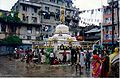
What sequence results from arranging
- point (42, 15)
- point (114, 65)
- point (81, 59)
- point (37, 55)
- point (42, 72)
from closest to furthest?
point (114, 65)
point (42, 72)
point (81, 59)
point (37, 55)
point (42, 15)

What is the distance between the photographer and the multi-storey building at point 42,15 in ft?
121

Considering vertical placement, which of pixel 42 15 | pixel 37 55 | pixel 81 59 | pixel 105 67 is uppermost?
pixel 42 15

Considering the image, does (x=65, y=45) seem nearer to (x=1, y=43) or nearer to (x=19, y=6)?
(x=1, y=43)

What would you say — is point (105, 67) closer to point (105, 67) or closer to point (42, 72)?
point (105, 67)

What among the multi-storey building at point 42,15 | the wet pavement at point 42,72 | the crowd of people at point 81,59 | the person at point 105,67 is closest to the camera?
the person at point 105,67

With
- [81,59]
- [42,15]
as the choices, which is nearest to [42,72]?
[81,59]

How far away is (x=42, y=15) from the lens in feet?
129

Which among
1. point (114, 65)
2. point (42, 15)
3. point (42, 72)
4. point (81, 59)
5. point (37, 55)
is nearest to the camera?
point (114, 65)

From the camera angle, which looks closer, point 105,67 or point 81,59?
point 105,67

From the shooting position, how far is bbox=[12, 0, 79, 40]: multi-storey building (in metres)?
37.0

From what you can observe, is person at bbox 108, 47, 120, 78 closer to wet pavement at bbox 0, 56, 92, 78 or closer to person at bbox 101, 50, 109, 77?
person at bbox 101, 50, 109, 77

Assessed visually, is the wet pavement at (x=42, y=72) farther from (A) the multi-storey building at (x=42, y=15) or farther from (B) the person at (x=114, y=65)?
(A) the multi-storey building at (x=42, y=15)

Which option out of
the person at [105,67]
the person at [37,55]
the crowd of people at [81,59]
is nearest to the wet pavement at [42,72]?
the crowd of people at [81,59]

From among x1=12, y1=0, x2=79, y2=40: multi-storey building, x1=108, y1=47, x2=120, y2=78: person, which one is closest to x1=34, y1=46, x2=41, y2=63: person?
x1=108, y1=47, x2=120, y2=78: person
